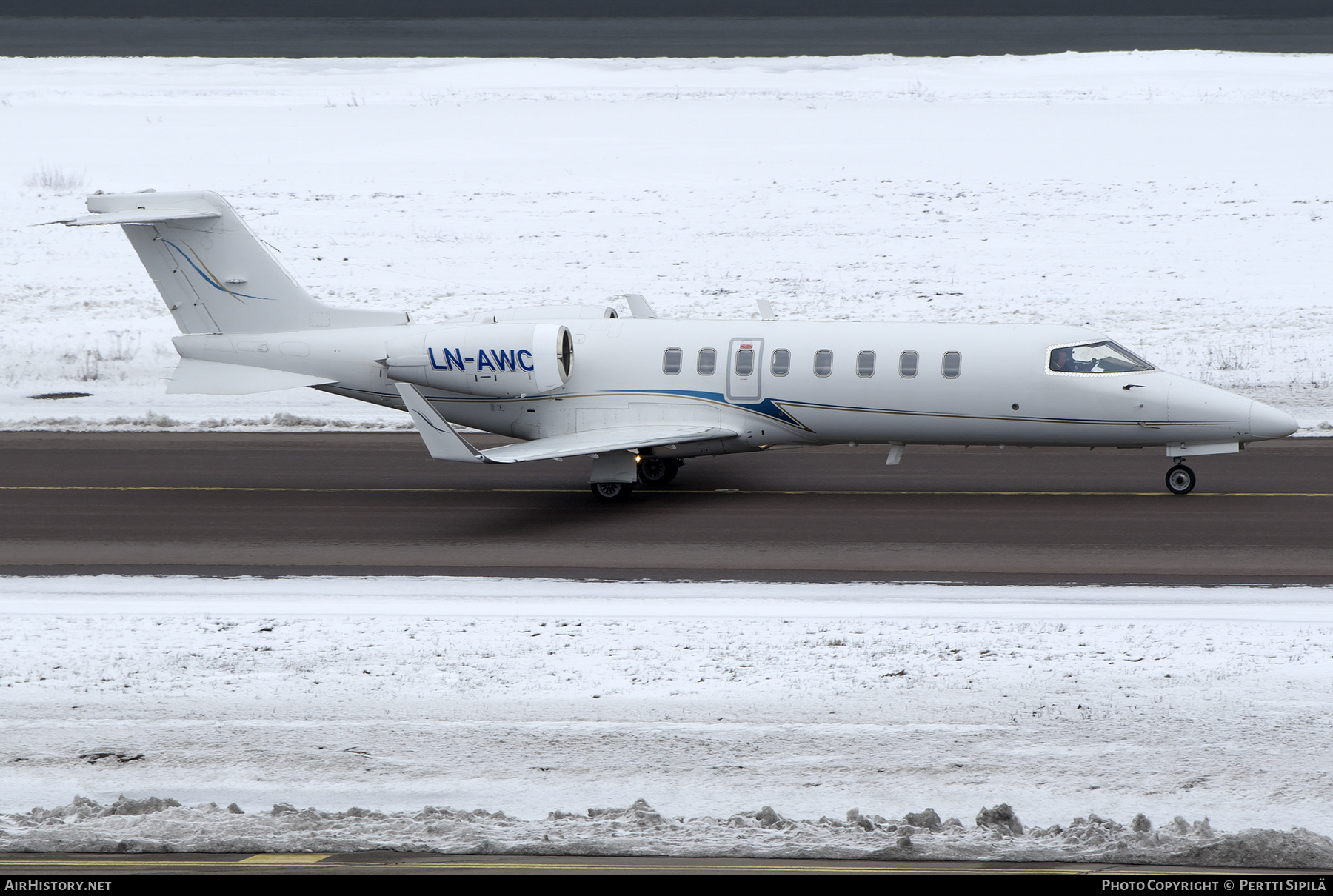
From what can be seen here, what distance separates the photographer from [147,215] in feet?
70.8

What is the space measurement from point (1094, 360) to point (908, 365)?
8.76ft

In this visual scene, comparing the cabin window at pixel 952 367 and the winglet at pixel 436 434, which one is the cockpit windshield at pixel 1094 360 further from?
the winglet at pixel 436 434

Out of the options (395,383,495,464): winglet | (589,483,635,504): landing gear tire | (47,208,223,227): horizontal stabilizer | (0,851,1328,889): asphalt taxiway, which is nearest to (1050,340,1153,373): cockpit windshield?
(589,483,635,504): landing gear tire

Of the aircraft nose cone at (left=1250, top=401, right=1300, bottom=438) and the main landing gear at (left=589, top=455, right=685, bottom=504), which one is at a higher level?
the aircraft nose cone at (left=1250, top=401, right=1300, bottom=438)

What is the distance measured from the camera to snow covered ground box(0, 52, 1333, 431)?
3428cm

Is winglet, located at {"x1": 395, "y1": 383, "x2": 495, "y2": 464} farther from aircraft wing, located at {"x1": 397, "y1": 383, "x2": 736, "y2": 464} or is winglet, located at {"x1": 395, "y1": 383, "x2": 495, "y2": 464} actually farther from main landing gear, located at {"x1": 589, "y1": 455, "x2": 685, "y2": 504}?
main landing gear, located at {"x1": 589, "y1": 455, "x2": 685, "y2": 504}

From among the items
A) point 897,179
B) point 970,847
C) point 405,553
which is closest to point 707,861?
point 970,847

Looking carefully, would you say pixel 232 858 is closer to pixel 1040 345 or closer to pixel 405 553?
pixel 405 553

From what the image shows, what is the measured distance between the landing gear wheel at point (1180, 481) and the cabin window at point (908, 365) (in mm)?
4034

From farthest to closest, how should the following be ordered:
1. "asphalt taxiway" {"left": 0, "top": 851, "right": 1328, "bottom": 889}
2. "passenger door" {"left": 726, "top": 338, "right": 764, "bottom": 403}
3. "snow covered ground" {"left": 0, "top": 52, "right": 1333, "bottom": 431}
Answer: "snow covered ground" {"left": 0, "top": 52, "right": 1333, "bottom": 431} → "passenger door" {"left": 726, "top": 338, "right": 764, "bottom": 403} → "asphalt taxiway" {"left": 0, "top": 851, "right": 1328, "bottom": 889}

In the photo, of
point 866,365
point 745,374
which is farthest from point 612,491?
point 866,365

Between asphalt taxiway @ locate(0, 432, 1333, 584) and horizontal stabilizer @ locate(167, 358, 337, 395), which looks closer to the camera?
asphalt taxiway @ locate(0, 432, 1333, 584)

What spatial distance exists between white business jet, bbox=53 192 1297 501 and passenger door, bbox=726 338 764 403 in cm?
3

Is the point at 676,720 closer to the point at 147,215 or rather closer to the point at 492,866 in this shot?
the point at 492,866
